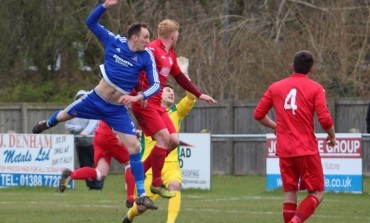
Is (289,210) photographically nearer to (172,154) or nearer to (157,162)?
(157,162)

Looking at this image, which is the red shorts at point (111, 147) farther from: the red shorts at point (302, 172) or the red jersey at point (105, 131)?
the red shorts at point (302, 172)

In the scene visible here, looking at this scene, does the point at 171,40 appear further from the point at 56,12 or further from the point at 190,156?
the point at 56,12

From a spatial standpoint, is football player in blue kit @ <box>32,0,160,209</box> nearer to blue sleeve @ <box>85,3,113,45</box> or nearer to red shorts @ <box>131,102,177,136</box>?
blue sleeve @ <box>85,3,113,45</box>

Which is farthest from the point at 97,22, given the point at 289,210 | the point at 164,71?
the point at 289,210

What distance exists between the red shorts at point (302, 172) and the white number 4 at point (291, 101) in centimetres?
55

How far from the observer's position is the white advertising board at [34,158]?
2353 centimetres

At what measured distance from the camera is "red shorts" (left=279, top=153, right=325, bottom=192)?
41.0 feet

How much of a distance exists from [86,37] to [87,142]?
1129 centimetres

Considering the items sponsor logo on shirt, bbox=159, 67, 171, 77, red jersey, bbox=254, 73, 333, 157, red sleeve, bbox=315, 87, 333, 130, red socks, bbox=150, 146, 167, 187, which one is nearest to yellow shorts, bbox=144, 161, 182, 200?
red socks, bbox=150, 146, 167, 187

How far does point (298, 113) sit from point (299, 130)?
0.61 feet

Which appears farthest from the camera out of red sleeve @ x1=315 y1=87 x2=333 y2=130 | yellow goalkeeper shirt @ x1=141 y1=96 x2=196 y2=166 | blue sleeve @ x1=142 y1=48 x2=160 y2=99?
yellow goalkeeper shirt @ x1=141 y1=96 x2=196 y2=166

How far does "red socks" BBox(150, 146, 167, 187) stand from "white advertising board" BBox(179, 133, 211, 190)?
855cm

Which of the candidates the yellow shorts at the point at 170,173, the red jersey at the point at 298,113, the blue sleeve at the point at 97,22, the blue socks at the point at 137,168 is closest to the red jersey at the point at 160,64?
the blue sleeve at the point at 97,22

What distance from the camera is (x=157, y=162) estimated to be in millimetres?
14141
